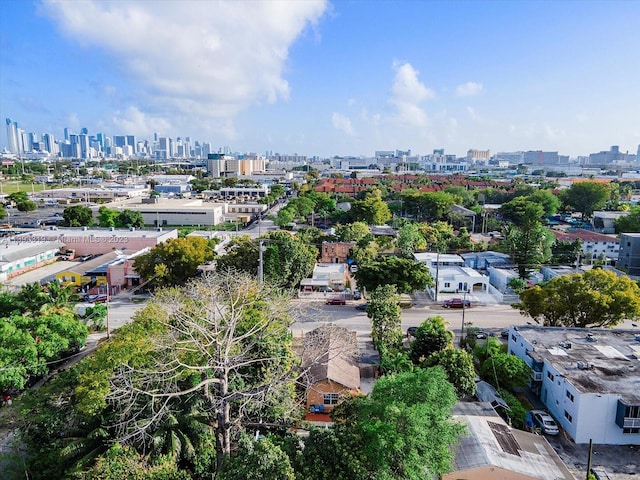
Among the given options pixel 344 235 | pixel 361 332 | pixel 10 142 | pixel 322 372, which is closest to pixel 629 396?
pixel 322 372

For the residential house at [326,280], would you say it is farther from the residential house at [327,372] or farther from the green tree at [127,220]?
the green tree at [127,220]

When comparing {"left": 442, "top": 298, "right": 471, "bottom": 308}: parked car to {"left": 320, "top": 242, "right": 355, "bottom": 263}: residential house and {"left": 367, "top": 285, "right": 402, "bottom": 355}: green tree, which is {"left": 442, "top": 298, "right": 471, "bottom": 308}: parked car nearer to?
{"left": 367, "top": 285, "right": 402, "bottom": 355}: green tree

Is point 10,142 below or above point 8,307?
above

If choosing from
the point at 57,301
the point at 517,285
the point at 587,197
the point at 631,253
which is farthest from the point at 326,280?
the point at 587,197

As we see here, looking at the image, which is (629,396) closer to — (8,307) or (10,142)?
(8,307)

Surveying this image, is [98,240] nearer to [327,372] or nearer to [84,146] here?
[327,372]

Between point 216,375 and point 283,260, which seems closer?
point 216,375
